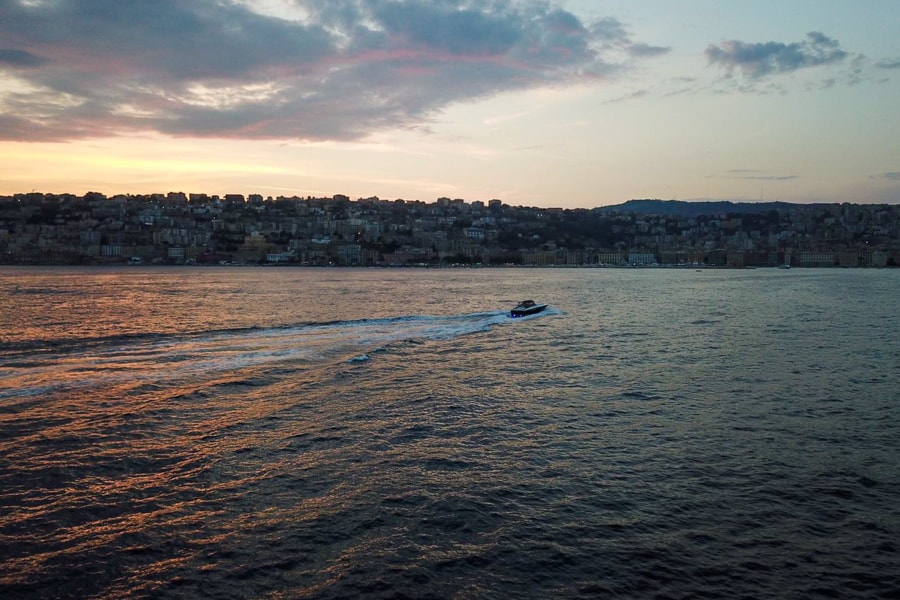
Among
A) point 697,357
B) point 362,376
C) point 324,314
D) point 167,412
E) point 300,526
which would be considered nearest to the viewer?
point 300,526

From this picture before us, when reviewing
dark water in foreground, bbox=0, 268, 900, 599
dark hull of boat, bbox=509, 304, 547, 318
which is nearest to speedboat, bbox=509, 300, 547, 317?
dark hull of boat, bbox=509, 304, 547, 318

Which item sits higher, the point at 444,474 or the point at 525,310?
the point at 444,474

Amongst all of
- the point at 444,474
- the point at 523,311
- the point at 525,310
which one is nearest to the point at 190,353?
the point at 444,474

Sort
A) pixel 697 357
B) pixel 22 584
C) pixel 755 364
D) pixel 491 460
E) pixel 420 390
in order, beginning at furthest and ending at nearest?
pixel 697 357, pixel 755 364, pixel 420 390, pixel 491 460, pixel 22 584

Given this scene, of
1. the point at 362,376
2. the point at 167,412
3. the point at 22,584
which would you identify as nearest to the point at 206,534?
the point at 22,584

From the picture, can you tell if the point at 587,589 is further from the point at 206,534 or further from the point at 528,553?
Answer: the point at 206,534

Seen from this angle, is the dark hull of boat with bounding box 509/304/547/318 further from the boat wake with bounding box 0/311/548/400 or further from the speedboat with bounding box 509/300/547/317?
the boat wake with bounding box 0/311/548/400

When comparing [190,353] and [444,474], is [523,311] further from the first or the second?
[444,474]

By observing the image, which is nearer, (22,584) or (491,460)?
(22,584)
